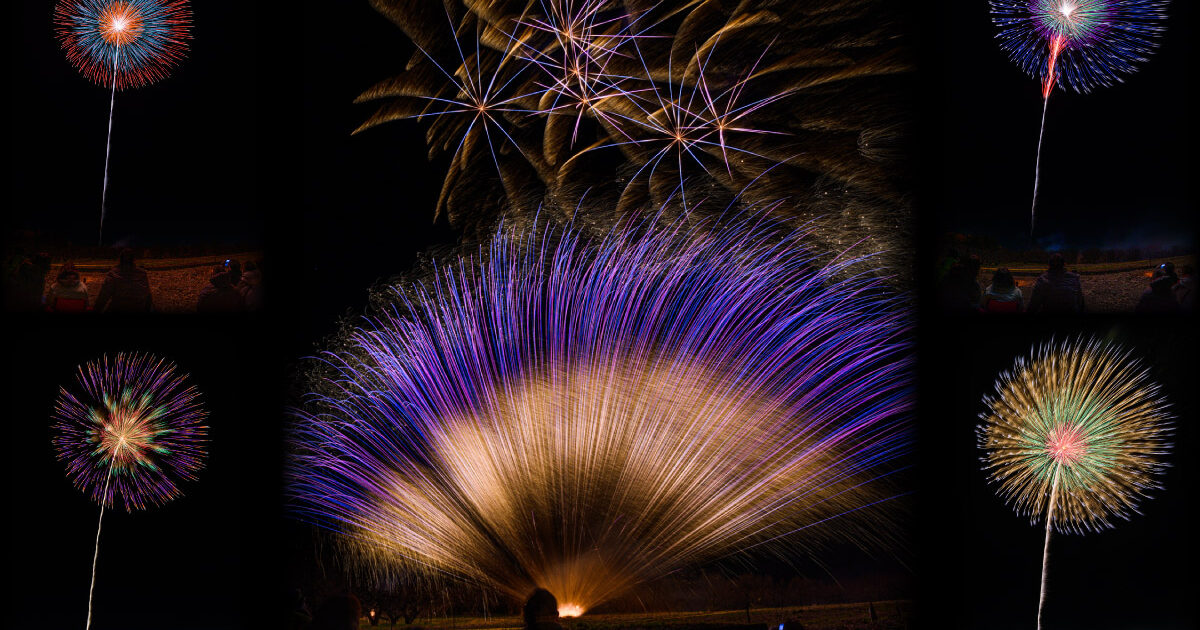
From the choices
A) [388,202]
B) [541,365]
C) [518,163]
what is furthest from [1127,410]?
[388,202]

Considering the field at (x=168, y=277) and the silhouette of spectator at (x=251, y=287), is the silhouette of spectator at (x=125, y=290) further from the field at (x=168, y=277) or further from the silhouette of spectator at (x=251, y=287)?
the silhouette of spectator at (x=251, y=287)

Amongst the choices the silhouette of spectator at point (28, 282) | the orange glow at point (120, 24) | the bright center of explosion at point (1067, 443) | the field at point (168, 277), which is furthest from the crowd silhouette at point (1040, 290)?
the silhouette of spectator at point (28, 282)

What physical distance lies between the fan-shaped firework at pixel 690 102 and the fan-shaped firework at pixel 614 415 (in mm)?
152

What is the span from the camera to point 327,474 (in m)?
2.45

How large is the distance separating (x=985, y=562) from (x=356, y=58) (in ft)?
7.98

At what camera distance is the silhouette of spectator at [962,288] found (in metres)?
2.45

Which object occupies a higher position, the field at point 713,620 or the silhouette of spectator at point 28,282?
the silhouette of spectator at point 28,282

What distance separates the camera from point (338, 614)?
7.86 ft

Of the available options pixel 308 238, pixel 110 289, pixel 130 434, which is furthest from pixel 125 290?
pixel 308 238

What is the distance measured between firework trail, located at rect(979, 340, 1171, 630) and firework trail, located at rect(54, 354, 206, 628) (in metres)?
2.39

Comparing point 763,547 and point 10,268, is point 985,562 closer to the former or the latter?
point 763,547

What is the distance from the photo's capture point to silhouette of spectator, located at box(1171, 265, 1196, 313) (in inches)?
97.0

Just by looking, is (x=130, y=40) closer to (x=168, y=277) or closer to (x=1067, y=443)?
(x=168, y=277)

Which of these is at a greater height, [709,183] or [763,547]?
[709,183]
